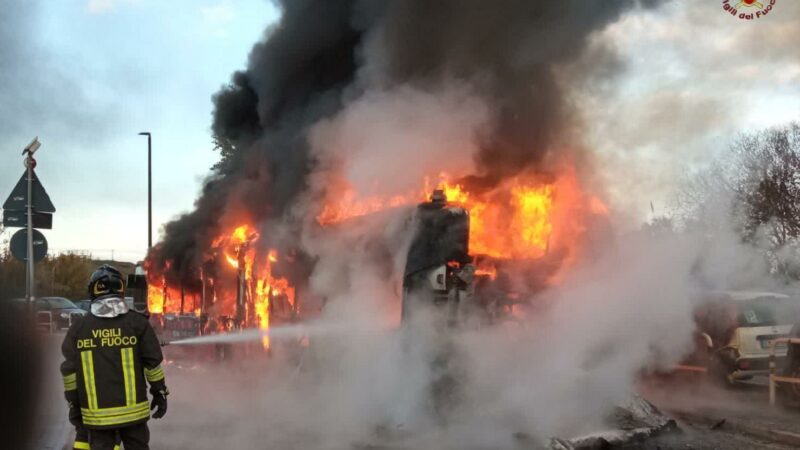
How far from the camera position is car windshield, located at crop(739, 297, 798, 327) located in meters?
10.4

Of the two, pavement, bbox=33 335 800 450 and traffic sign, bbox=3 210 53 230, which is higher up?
traffic sign, bbox=3 210 53 230

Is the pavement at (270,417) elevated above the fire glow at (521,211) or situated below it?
below

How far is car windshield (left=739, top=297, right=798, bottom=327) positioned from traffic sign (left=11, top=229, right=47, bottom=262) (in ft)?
32.8

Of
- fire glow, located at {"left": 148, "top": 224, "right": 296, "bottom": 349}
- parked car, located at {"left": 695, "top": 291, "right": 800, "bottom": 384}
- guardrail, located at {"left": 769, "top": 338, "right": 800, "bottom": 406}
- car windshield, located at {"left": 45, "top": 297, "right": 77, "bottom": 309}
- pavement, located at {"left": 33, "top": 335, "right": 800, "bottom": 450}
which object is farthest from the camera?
car windshield, located at {"left": 45, "top": 297, "right": 77, "bottom": 309}

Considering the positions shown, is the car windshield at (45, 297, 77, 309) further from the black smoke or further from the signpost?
the signpost

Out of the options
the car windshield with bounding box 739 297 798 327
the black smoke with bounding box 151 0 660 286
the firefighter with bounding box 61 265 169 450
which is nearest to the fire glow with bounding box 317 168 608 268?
the black smoke with bounding box 151 0 660 286

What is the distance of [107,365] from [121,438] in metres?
0.51

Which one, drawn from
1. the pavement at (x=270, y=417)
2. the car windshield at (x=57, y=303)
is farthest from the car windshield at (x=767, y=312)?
the car windshield at (x=57, y=303)

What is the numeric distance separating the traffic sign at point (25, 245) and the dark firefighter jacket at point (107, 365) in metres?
5.72

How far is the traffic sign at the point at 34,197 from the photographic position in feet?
30.2

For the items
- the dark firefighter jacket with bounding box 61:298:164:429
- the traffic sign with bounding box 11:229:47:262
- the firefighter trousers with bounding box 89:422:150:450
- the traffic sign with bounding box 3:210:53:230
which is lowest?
the firefighter trousers with bounding box 89:422:150:450

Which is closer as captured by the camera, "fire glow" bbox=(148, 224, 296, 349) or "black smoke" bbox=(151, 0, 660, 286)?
"black smoke" bbox=(151, 0, 660, 286)

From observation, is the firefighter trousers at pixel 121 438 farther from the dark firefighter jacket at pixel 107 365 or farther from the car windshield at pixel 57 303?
the car windshield at pixel 57 303

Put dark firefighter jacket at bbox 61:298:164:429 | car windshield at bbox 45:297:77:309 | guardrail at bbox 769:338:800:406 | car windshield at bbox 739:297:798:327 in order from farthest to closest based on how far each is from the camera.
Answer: car windshield at bbox 45:297:77:309, car windshield at bbox 739:297:798:327, guardrail at bbox 769:338:800:406, dark firefighter jacket at bbox 61:298:164:429
